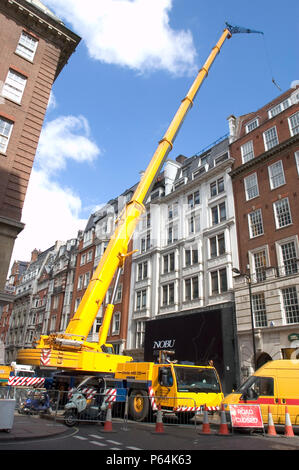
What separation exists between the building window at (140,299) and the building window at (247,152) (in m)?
17.2

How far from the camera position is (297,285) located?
71.6ft

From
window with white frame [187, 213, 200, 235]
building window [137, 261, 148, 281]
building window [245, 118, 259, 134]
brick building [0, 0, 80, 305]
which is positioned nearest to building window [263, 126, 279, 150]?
building window [245, 118, 259, 134]

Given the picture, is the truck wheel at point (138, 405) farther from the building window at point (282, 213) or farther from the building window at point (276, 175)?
the building window at point (276, 175)

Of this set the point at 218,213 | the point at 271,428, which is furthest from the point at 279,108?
the point at 271,428

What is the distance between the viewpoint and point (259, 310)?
23969 millimetres

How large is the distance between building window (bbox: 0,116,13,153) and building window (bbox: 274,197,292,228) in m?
19.4

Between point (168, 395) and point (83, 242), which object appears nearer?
point (168, 395)

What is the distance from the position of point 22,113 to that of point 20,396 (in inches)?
600

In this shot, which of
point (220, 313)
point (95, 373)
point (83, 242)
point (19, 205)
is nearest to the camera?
point (95, 373)

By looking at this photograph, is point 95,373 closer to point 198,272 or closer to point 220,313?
point 220,313

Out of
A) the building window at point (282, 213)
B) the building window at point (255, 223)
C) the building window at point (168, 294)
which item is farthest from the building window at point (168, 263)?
the building window at point (282, 213)

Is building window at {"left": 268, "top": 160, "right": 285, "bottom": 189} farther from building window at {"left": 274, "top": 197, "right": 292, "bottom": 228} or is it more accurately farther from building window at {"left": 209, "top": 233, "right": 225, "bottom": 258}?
building window at {"left": 209, "top": 233, "right": 225, "bottom": 258}

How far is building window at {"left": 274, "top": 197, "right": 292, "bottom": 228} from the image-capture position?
80.3 ft
